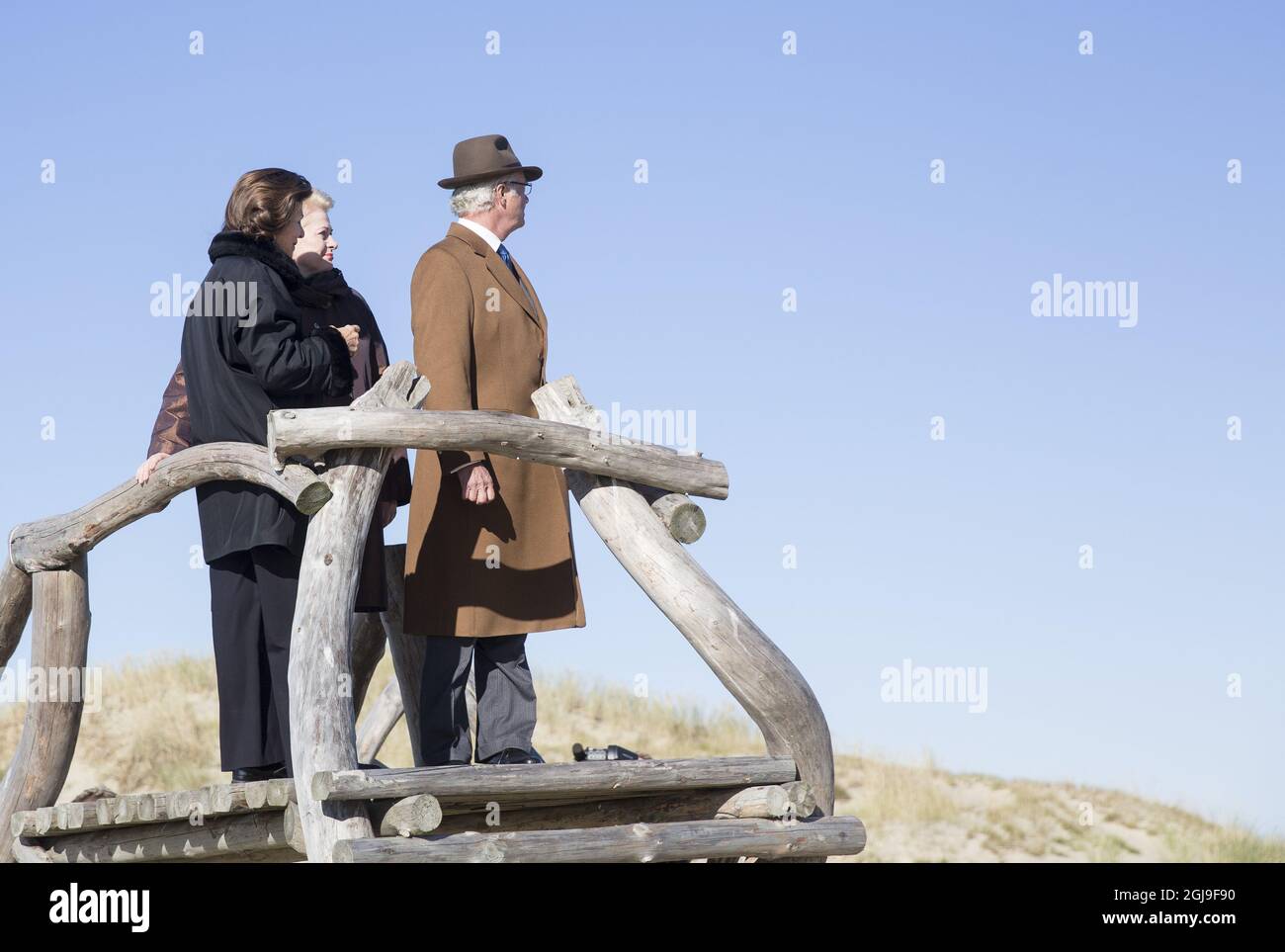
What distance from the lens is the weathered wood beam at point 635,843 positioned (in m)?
4.80

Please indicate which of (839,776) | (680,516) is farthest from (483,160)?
(839,776)

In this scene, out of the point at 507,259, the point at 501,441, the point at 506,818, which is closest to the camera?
the point at 501,441

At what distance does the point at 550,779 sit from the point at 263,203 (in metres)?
2.27

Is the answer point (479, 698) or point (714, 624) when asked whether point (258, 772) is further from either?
point (714, 624)

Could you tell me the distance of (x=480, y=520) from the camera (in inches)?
236

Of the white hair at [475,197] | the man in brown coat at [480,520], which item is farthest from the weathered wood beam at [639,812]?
the white hair at [475,197]

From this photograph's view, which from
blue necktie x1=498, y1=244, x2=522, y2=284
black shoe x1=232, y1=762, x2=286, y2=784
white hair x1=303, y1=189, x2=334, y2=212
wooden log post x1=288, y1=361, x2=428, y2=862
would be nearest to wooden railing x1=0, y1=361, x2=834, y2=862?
wooden log post x1=288, y1=361, x2=428, y2=862

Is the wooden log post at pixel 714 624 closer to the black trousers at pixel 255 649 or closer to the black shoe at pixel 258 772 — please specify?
the black trousers at pixel 255 649

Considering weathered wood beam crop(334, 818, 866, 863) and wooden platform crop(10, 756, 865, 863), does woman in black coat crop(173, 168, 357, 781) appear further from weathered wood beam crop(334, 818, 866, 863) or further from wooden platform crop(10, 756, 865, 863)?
weathered wood beam crop(334, 818, 866, 863)
